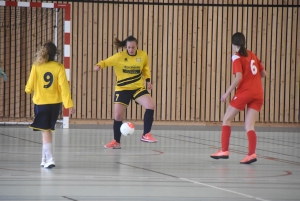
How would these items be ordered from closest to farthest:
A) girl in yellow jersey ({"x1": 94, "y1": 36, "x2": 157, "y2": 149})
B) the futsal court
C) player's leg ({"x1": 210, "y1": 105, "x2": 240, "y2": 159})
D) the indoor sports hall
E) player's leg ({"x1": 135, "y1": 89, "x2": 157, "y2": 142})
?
the futsal court < player's leg ({"x1": 210, "y1": 105, "x2": 240, "y2": 159}) < girl in yellow jersey ({"x1": 94, "y1": 36, "x2": 157, "y2": 149}) < player's leg ({"x1": 135, "y1": 89, "x2": 157, "y2": 142}) < the indoor sports hall

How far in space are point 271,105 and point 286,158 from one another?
23.5ft

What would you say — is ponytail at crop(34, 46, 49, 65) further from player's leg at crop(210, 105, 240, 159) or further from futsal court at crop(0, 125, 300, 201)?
player's leg at crop(210, 105, 240, 159)

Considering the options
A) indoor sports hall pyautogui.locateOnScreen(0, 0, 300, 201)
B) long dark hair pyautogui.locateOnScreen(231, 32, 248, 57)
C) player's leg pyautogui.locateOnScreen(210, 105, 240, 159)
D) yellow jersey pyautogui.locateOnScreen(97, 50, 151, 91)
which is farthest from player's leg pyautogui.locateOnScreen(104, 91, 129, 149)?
indoor sports hall pyautogui.locateOnScreen(0, 0, 300, 201)

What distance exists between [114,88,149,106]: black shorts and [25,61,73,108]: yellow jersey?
2.67 meters

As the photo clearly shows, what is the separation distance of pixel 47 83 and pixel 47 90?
0.08 metres

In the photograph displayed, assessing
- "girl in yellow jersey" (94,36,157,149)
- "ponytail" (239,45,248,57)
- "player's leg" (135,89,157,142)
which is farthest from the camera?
"player's leg" (135,89,157,142)

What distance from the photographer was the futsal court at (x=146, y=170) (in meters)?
5.84

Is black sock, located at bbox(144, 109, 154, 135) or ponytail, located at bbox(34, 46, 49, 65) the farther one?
black sock, located at bbox(144, 109, 154, 135)

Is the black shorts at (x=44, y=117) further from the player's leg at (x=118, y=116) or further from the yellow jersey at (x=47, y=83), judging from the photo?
the player's leg at (x=118, y=116)

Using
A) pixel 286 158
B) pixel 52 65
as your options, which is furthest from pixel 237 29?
pixel 52 65

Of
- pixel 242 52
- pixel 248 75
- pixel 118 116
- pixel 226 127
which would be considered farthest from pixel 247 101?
pixel 118 116

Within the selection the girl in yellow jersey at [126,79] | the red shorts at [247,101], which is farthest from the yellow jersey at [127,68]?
the red shorts at [247,101]

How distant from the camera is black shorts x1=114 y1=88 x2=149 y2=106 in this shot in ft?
33.9

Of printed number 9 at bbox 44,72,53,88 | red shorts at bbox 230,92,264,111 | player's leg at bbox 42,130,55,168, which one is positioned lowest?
player's leg at bbox 42,130,55,168
